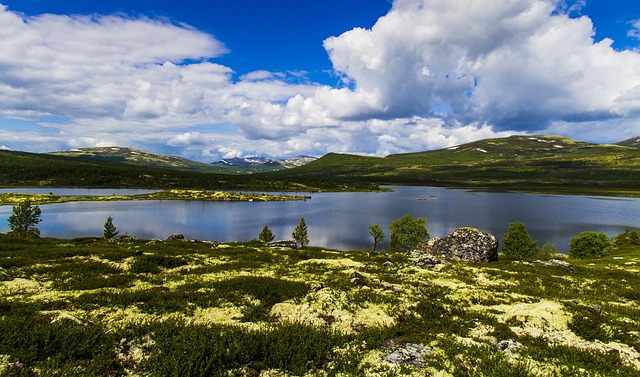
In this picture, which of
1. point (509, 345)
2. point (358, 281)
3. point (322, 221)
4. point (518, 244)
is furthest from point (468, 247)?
point (322, 221)

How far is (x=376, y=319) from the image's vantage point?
15352 millimetres

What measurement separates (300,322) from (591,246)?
89.2 metres

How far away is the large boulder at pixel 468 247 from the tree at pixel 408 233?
39243 mm

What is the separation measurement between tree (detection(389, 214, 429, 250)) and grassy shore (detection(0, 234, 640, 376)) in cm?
5756

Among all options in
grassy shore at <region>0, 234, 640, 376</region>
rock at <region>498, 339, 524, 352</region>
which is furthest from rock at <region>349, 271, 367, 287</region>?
rock at <region>498, 339, 524, 352</region>

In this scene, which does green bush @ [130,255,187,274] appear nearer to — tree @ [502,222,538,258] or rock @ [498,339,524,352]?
rock @ [498,339,524,352]

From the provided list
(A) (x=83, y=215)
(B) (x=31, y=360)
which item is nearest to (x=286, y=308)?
(B) (x=31, y=360)

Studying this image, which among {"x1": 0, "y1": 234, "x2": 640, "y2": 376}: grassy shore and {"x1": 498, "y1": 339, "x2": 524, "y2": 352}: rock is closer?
{"x1": 0, "y1": 234, "x2": 640, "y2": 376}: grassy shore

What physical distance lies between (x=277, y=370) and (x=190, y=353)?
2.78 m

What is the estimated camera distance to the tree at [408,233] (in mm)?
83750

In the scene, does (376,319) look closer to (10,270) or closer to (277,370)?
(277,370)

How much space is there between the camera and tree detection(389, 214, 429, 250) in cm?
8375

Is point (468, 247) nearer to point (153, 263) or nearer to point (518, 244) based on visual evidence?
point (153, 263)

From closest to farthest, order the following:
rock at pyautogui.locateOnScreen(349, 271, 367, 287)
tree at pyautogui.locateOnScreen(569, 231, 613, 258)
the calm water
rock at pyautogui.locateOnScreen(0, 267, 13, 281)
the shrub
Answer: rock at pyautogui.locateOnScreen(0, 267, 13, 281), rock at pyautogui.locateOnScreen(349, 271, 367, 287), the shrub, tree at pyautogui.locateOnScreen(569, 231, 613, 258), the calm water
